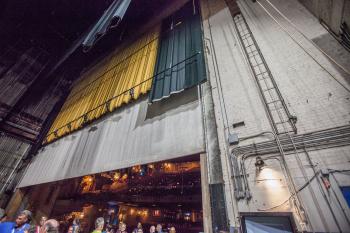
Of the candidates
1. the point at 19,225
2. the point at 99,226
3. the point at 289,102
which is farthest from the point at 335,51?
the point at 19,225

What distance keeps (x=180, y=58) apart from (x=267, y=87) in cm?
297

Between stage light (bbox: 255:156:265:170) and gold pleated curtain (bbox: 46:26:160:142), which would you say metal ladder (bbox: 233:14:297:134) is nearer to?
stage light (bbox: 255:156:265:170)

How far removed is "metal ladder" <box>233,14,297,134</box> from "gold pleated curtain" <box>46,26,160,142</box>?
3196 mm

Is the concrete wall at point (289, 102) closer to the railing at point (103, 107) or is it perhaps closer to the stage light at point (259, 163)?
the stage light at point (259, 163)

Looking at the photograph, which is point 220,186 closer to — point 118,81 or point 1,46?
point 118,81

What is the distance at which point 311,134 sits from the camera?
2.99 metres

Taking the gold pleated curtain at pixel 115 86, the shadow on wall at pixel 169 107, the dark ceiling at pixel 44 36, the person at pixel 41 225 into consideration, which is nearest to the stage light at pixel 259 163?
the shadow on wall at pixel 169 107

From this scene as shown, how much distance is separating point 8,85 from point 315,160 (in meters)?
13.0

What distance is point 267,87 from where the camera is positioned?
155 inches

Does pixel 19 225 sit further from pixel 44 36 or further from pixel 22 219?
pixel 44 36

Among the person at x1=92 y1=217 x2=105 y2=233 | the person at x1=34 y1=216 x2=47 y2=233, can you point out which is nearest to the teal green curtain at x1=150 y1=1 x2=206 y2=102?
the person at x1=92 y1=217 x2=105 y2=233

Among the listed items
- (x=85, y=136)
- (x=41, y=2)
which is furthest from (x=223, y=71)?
(x=41, y=2)

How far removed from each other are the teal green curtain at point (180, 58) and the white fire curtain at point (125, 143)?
2.12 feet

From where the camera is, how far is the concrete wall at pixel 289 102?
8.78 feet
